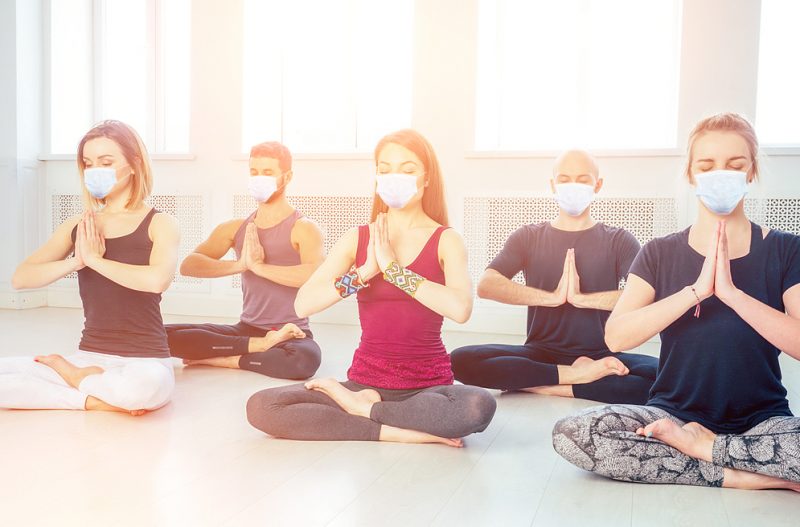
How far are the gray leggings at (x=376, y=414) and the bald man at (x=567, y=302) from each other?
761 millimetres

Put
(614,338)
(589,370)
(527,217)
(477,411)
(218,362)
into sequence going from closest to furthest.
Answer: (614,338) → (477,411) → (589,370) → (218,362) → (527,217)

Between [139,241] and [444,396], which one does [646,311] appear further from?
[139,241]

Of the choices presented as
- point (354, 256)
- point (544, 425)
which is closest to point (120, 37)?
point (354, 256)

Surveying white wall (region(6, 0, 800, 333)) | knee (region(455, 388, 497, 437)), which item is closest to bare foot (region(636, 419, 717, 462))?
knee (region(455, 388, 497, 437))

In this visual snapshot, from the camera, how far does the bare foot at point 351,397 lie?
2.21m

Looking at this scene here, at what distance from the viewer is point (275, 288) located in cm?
341

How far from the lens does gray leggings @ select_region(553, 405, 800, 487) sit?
1760 mm

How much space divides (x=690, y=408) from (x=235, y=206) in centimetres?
386

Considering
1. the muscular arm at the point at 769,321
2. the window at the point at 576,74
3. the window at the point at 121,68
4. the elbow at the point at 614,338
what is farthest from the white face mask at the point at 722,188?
the window at the point at 121,68

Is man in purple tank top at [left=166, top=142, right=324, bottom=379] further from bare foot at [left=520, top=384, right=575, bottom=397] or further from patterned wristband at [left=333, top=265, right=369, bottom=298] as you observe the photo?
patterned wristband at [left=333, top=265, right=369, bottom=298]

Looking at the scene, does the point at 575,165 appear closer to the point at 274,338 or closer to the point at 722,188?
the point at 722,188

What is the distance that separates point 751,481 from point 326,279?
4.05 feet

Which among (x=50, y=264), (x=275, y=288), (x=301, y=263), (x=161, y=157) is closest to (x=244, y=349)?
(x=275, y=288)

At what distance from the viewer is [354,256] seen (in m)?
2.30
